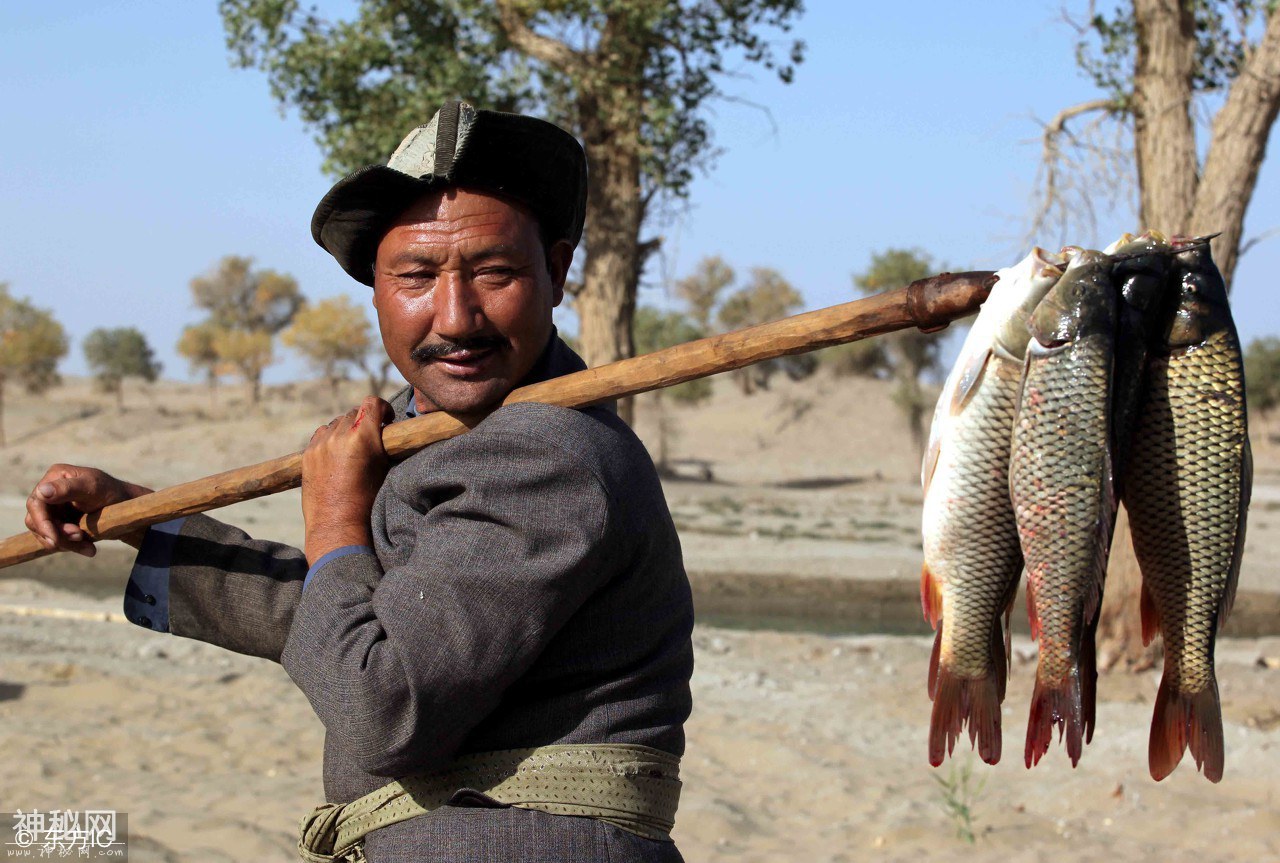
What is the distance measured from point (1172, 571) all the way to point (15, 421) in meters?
41.2

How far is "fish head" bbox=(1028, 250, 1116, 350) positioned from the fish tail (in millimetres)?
469

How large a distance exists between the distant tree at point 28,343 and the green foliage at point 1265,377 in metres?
36.6

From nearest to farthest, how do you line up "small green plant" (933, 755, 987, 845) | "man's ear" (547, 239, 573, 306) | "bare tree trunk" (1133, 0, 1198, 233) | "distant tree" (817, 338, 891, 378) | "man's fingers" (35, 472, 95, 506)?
"man's ear" (547, 239, 573, 306), "man's fingers" (35, 472, 95, 506), "small green plant" (933, 755, 987, 845), "bare tree trunk" (1133, 0, 1198, 233), "distant tree" (817, 338, 891, 378)

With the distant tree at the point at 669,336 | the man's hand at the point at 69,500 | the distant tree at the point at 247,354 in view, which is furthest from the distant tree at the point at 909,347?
the man's hand at the point at 69,500

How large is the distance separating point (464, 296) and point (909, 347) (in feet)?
106

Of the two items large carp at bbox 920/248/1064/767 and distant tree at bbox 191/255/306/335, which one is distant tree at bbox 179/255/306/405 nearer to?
distant tree at bbox 191/255/306/335

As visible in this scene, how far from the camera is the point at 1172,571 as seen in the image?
1.71m

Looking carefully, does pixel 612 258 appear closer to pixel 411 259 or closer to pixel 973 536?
pixel 411 259

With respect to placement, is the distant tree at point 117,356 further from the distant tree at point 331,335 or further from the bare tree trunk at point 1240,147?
the bare tree trunk at point 1240,147

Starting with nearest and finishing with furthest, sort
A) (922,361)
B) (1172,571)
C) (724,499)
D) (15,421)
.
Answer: (1172,571) < (724,499) < (922,361) < (15,421)

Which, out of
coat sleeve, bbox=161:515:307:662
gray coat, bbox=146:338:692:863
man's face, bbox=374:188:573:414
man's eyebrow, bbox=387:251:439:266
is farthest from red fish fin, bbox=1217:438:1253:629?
coat sleeve, bbox=161:515:307:662

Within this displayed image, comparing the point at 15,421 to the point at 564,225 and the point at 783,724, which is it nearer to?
the point at 783,724

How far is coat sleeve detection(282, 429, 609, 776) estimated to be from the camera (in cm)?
160

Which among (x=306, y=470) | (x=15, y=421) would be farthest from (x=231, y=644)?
(x=15, y=421)
